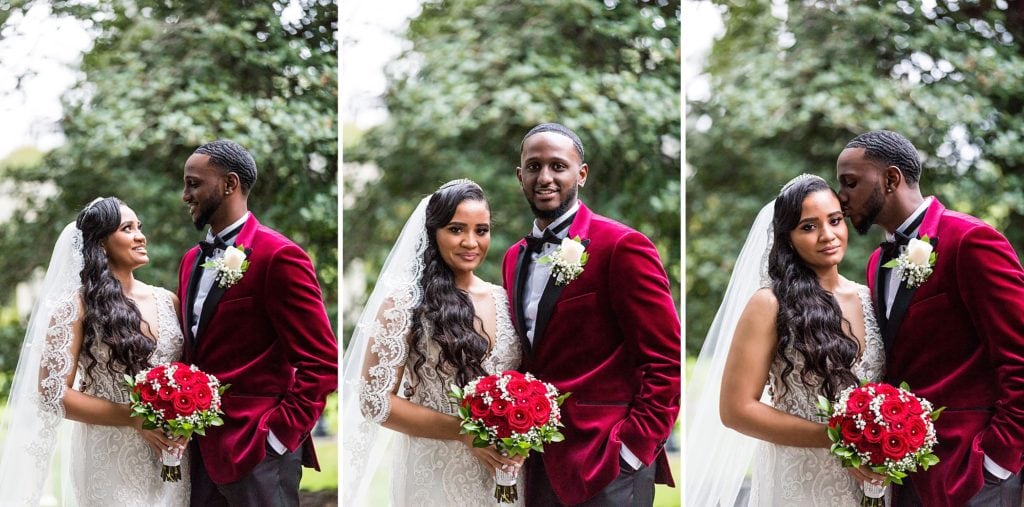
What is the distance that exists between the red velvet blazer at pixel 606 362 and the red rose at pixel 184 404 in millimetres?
1447

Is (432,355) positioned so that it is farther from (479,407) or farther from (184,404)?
(184,404)

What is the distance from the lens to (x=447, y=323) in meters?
4.64

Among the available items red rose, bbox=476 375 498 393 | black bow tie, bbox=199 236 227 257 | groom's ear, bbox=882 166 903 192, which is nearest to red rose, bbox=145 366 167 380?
black bow tie, bbox=199 236 227 257

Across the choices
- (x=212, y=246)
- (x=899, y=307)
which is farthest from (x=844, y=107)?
(x=212, y=246)

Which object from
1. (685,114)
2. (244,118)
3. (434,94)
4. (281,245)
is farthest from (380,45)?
(685,114)

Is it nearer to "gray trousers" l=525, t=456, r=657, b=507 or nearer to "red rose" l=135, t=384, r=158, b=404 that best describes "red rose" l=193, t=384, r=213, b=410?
"red rose" l=135, t=384, r=158, b=404

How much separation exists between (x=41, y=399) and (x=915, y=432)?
3514 mm

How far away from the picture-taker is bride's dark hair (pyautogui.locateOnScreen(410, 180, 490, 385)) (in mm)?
4648

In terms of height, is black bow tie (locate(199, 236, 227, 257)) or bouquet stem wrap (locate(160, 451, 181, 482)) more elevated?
black bow tie (locate(199, 236, 227, 257))

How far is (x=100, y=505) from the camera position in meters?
4.73

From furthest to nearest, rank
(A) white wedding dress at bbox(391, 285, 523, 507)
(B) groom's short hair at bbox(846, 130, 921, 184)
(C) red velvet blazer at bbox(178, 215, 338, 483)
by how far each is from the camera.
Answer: (C) red velvet blazer at bbox(178, 215, 338, 483), (A) white wedding dress at bbox(391, 285, 523, 507), (B) groom's short hair at bbox(846, 130, 921, 184)

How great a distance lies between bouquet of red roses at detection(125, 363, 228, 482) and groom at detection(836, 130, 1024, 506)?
2782 millimetres

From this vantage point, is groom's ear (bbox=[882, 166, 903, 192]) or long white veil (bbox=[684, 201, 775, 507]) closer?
groom's ear (bbox=[882, 166, 903, 192])

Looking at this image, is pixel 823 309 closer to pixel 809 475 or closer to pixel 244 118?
pixel 809 475
